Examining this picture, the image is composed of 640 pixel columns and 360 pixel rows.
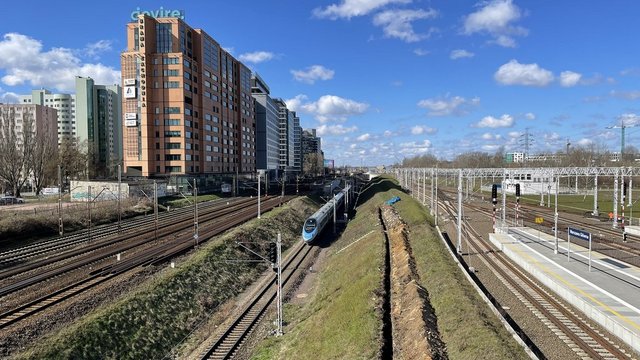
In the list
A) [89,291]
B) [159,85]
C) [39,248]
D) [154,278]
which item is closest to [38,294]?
[89,291]

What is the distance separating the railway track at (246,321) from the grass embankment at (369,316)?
5.12ft

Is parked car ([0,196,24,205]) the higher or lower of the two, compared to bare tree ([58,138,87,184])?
lower

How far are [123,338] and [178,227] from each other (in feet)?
91.8

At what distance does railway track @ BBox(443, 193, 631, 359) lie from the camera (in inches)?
654

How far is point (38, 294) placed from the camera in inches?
942

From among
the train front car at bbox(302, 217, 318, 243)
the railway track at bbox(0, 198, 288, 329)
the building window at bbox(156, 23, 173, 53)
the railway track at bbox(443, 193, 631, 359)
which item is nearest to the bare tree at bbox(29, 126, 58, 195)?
the building window at bbox(156, 23, 173, 53)

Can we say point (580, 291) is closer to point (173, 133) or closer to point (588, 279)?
point (588, 279)

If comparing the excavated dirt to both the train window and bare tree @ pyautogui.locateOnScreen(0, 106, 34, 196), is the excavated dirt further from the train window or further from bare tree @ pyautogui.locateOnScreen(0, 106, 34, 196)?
bare tree @ pyautogui.locateOnScreen(0, 106, 34, 196)

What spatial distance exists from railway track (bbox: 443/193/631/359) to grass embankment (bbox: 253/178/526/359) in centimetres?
295

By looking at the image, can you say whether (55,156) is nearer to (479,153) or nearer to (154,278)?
(154,278)

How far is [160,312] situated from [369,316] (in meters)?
13.2

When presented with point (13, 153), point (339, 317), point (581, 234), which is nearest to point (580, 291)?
point (581, 234)

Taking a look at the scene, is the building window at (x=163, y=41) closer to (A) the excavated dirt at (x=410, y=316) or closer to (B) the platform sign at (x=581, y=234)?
(A) the excavated dirt at (x=410, y=316)

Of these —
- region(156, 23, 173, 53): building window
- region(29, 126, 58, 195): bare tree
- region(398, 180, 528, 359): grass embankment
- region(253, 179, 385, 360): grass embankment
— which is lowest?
region(253, 179, 385, 360): grass embankment
